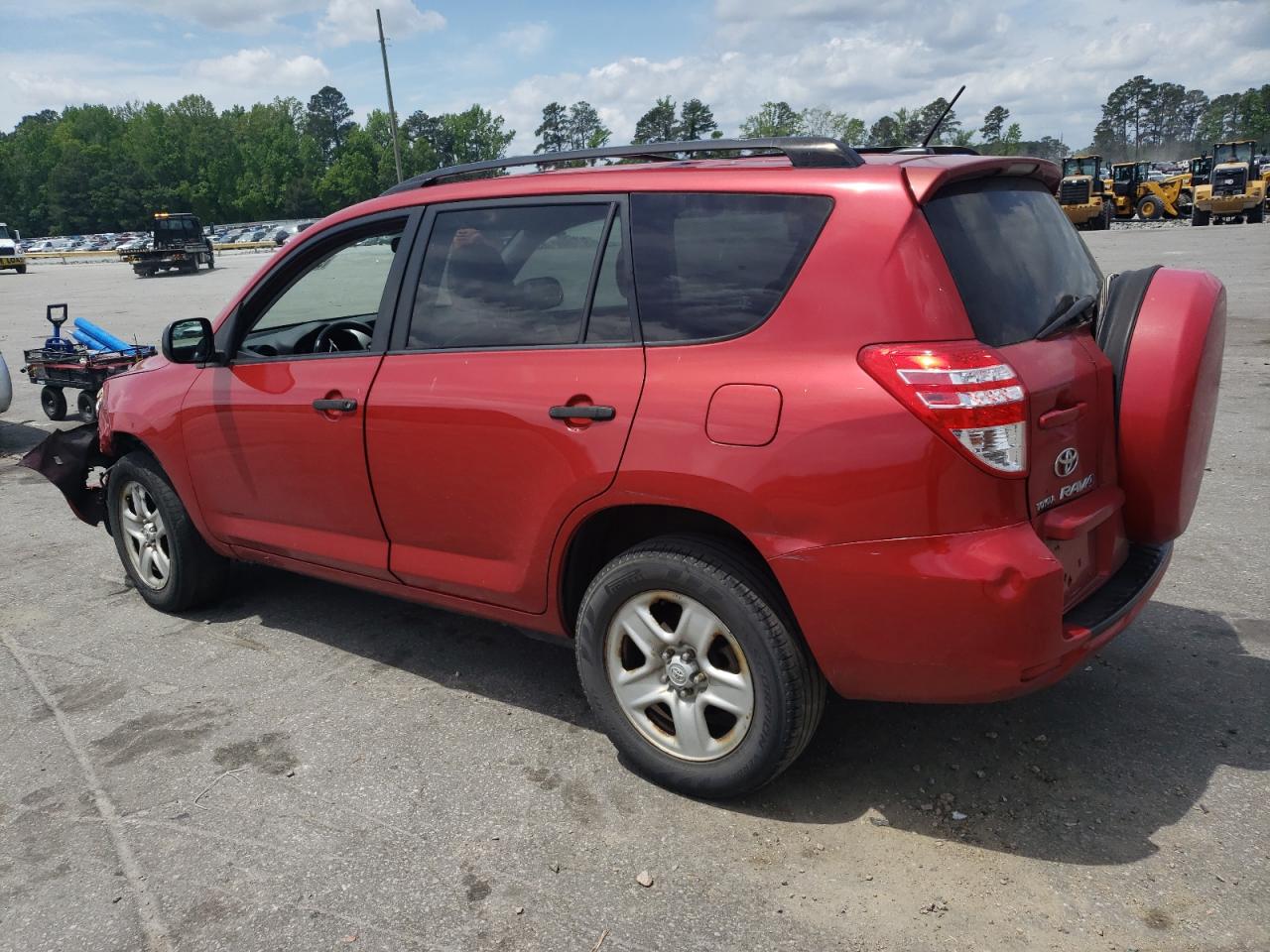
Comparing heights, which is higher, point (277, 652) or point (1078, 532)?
point (1078, 532)

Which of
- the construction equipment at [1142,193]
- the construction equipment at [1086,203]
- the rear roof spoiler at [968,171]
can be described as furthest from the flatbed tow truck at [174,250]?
the rear roof spoiler at [968,171]

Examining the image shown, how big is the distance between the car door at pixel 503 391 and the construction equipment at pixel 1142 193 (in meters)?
40.9

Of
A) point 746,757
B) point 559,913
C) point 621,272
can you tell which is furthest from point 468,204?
point 559,913

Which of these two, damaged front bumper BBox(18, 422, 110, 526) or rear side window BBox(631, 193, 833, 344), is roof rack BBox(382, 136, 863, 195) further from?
damaged front bumper BBox(18, 422, 110, 526)

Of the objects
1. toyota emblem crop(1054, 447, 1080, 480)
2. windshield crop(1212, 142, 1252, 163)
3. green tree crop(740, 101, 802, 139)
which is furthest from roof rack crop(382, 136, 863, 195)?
green tree crop(740, 101, 802, 139)

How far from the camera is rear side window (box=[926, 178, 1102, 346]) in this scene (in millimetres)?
2807

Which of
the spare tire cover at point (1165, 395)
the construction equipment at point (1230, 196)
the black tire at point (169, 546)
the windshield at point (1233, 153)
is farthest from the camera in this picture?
the windshield at point (1233, 153)

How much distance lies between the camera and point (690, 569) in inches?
118

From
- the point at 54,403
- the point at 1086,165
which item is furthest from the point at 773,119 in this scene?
the point at 54,403

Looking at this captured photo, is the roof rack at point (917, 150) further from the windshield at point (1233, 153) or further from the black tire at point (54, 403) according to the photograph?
the windshield at point (1233, 153)

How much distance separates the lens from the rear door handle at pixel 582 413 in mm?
3107

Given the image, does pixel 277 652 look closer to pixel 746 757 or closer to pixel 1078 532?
pixel 746 757

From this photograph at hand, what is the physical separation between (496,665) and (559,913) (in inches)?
64.1

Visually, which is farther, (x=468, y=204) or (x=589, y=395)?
(x=468, y=204)
